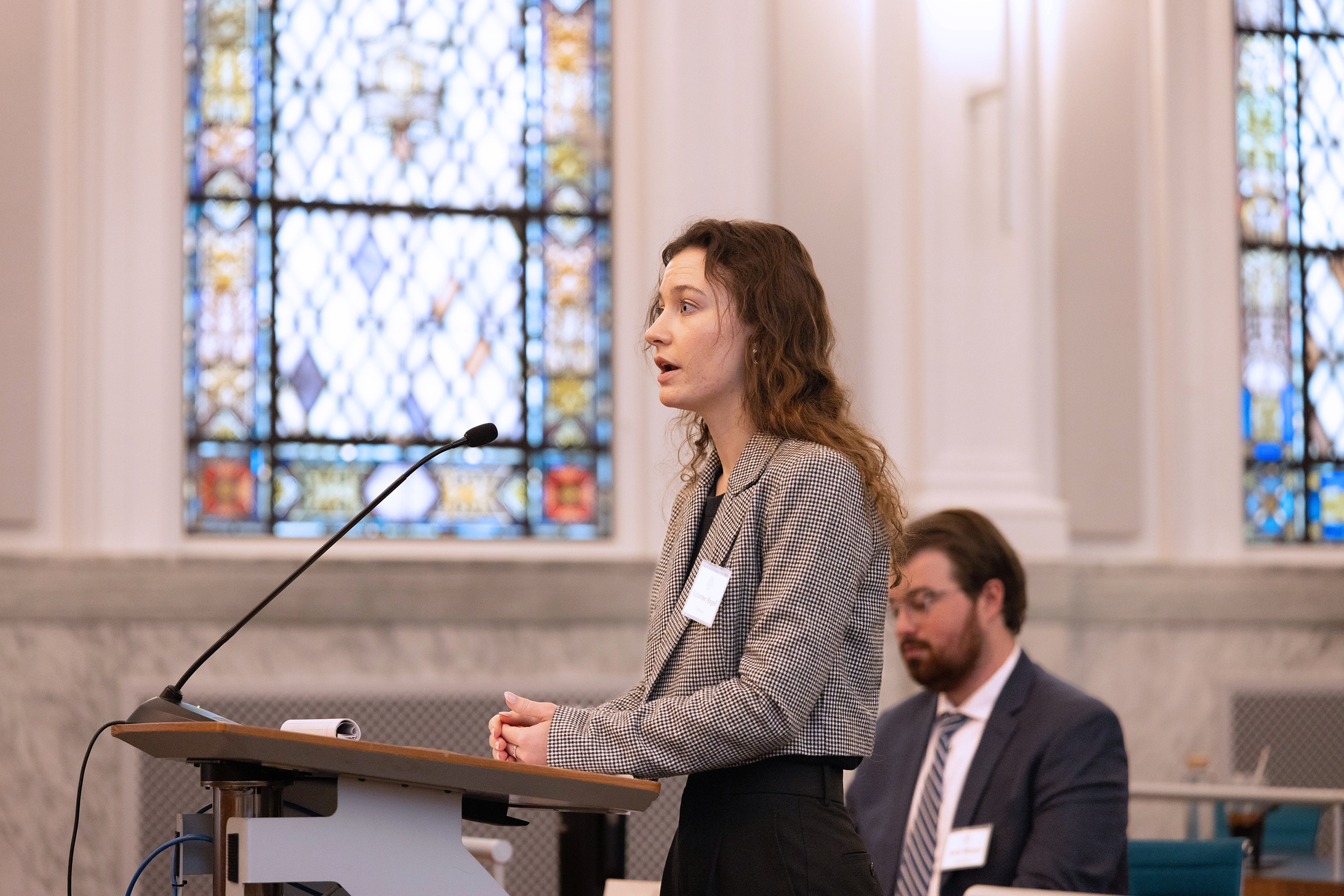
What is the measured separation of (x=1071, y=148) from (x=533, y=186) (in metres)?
1.92

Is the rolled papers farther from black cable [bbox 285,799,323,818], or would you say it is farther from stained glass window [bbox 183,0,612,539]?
stained glass window [bbox 183,0,612,539]

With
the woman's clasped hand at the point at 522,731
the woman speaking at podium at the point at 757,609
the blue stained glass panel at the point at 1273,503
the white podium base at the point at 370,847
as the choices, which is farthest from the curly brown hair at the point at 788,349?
the blue stained glass panel at the point at 1273,503

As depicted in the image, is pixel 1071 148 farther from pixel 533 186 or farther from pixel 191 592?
pixel 191 592

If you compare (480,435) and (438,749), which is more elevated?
(480,435)

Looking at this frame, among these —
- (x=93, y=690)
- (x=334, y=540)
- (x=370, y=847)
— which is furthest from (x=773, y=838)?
(x=93, y=690)

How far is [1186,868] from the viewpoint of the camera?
9.09 feet

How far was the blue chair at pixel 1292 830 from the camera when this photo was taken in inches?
168

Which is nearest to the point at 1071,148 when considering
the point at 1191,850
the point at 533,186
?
the point at 533,186

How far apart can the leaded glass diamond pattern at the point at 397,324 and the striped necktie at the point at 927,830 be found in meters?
2.34

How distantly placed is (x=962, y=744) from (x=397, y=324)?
8.88 ft

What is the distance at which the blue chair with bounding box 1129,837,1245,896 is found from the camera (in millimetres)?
2711

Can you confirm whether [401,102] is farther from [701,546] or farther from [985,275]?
[701,546]

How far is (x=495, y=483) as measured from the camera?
489cm

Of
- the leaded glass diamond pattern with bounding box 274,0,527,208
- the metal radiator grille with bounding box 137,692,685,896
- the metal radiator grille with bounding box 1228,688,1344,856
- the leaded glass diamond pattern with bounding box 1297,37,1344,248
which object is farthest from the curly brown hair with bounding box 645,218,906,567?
the leaded glass diamond pattern with bounding box 1297,37,1344,248
